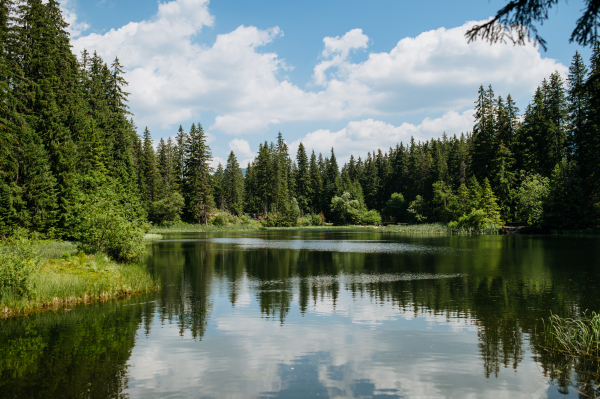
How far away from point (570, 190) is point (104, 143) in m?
57.2

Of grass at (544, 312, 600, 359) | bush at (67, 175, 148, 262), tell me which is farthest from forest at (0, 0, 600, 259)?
grass at (544, 312, 600, 359)

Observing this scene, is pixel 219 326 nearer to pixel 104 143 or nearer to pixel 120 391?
pixel 120 391

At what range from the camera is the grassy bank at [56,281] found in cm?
1245

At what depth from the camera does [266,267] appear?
24.8m

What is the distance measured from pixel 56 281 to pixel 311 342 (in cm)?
991

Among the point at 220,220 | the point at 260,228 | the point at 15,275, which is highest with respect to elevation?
the point at 220,220

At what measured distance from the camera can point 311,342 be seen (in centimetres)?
1002

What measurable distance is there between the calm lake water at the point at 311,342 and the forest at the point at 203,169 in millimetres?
5653

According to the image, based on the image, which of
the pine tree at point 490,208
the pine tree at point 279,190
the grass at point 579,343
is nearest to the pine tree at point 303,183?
the pine tree at point 279,190

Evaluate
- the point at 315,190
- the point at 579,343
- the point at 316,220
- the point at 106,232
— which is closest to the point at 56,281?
the point at 106,232

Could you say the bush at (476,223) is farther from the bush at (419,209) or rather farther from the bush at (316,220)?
the bush at (316,220)

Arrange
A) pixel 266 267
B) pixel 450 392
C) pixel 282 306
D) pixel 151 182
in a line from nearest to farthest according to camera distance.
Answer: pixel 450 392, pixel 282 306, pixel 266 267, pixel 151 182

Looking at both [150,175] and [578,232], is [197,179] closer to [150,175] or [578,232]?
[150,175]

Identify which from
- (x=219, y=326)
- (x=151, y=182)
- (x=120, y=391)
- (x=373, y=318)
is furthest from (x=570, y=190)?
(x=151, y=182)
